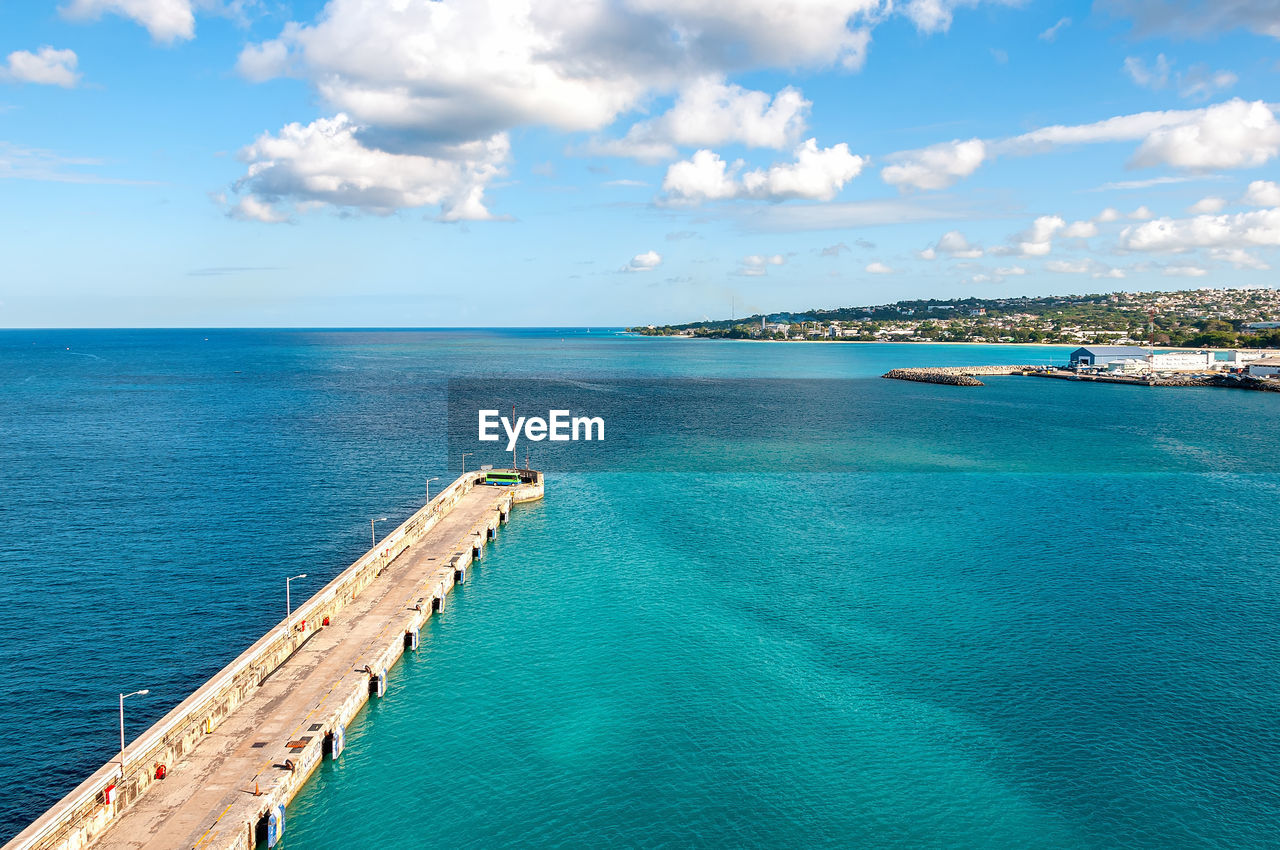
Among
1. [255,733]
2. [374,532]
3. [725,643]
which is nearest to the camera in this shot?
[255,733]

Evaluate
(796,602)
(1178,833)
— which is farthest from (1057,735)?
(796,602)

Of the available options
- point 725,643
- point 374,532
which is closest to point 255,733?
point 725,643

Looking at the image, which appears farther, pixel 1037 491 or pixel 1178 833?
pixel 1037 491

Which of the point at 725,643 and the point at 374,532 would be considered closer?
the point at 725,643

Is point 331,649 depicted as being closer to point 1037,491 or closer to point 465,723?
point 465,723

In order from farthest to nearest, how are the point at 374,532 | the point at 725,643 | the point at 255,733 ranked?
the point at 374,532 < the point at 725,643 < the point at 255,733

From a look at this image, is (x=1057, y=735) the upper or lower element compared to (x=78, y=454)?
lower

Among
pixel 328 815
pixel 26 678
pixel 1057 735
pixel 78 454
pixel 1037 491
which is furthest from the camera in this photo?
pixel 78 454

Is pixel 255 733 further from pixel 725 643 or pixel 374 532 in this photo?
pixel 374 532
